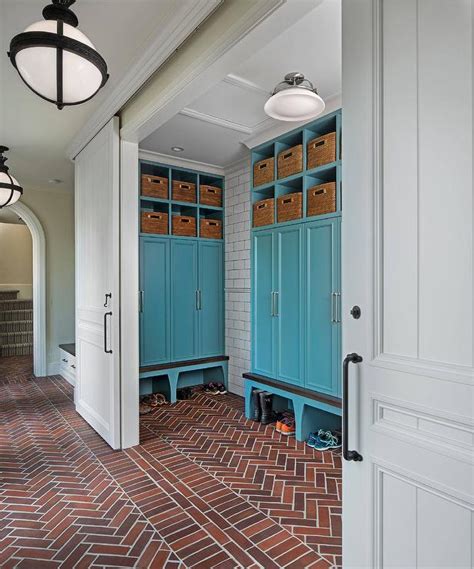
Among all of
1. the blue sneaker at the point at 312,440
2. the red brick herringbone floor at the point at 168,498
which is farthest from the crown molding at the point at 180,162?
the blue sneaker at the point at 312,440

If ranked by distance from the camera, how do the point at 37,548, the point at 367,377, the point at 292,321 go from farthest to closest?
the point at 292,321 → the point at 37,548 → the point at 367,377

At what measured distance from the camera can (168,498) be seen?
244 centimetres

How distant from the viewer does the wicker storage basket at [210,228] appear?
4902 millimetres

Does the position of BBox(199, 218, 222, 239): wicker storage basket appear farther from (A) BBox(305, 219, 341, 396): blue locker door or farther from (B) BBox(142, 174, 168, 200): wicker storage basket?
(A) BBox(305, 219, 341, 396): blue locker door

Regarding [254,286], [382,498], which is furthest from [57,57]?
[254,286]

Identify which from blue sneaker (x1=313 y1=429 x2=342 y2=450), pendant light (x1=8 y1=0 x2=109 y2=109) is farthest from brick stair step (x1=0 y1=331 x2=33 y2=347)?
pendant light (x1=8 y1=0 x2=109 y2=109)

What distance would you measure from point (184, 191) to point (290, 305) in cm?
217

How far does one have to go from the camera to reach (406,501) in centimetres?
114

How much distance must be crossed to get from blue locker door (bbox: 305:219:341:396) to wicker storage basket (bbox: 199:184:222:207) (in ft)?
6.43

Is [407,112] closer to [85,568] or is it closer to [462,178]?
[462,178]

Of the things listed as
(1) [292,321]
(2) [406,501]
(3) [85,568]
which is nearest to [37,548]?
(3) [85,568]

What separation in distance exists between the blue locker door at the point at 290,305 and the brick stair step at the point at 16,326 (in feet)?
21.7

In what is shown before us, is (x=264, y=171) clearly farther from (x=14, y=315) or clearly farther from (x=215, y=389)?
(x=14, y=315)

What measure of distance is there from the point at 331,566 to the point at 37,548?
60.7 inches
